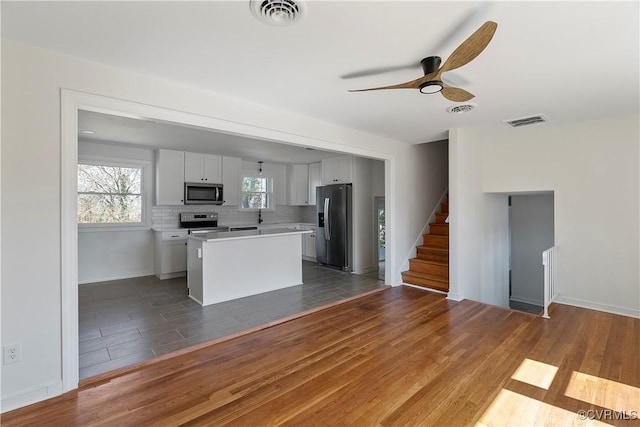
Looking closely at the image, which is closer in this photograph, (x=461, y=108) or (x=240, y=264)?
(x=461, y=108)

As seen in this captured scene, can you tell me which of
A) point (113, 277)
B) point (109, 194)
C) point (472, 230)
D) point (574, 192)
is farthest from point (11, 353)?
point (574, 192)

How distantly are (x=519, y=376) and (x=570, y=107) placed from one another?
9.57 ft

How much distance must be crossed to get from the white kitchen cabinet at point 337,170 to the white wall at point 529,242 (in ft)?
11.4

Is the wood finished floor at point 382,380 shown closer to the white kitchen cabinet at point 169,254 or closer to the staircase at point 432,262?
the staircase at point 432,262

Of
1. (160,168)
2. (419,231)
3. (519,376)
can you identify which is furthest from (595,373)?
(160,168)

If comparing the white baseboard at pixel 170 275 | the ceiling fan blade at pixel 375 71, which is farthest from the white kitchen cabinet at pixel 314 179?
the ceiling fan blade at pixel 375 71

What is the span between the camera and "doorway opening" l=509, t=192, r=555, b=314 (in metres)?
5.75

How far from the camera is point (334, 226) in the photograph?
19.9ft

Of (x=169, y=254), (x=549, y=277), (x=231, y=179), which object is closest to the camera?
(x=549, y=277)

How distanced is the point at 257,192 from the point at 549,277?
5782mm

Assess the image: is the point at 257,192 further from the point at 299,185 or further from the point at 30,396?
the point at 30,396

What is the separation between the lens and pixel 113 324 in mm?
3283

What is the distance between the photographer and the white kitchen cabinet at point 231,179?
6.27m

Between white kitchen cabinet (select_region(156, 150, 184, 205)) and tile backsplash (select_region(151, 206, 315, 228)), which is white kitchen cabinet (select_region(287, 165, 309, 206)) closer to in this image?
tile backsplash (select_region(151, 206, 315, 228))
